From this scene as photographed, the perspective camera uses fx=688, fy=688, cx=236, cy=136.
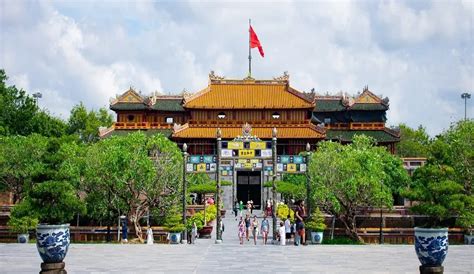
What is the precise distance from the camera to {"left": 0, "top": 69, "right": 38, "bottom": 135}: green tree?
6525 centimetres

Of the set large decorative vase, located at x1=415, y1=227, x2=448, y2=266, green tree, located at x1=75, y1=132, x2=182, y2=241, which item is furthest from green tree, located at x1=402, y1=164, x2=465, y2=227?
large decorative vase, located at x1=415, y1=227, x2=448, y2=266

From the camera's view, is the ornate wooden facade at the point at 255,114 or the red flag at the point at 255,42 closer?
the ornate wooden facade at the point at 255,114

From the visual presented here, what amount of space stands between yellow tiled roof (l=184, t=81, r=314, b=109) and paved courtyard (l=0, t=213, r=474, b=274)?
3854 centimetres

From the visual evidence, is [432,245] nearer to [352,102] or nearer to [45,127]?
[45,127]

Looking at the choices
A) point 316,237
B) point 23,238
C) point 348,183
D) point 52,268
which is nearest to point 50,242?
point 52,268

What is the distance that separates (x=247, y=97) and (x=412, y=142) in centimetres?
2748

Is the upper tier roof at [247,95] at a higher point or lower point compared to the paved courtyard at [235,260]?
higher

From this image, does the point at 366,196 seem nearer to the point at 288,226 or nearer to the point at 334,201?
the point at 334,201

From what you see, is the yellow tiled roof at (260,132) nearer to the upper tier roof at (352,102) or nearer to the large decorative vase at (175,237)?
the upper tier roof at (352,102)

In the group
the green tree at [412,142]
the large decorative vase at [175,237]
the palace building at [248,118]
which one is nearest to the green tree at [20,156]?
the large decorative vase at [175,237]

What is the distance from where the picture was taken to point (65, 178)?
3528cm

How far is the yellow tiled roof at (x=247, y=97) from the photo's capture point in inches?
2704

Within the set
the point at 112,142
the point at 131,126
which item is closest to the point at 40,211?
the point at 112,142

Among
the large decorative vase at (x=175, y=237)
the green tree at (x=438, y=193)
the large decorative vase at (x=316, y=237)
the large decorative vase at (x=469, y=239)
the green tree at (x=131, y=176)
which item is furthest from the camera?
the green tree at (x=131, y=176)
